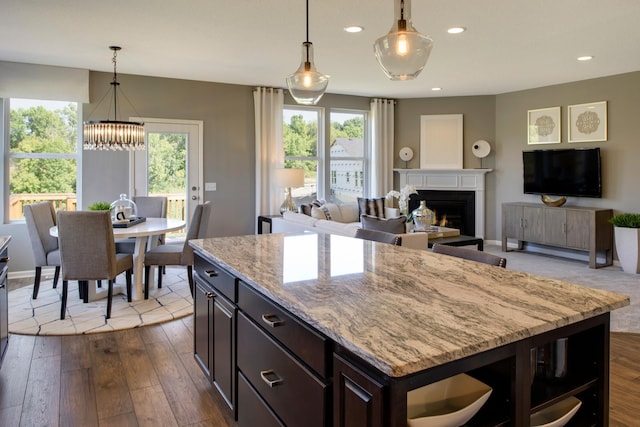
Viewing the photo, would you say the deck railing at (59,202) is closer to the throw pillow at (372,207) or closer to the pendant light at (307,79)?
the throw pillow at (372,207)

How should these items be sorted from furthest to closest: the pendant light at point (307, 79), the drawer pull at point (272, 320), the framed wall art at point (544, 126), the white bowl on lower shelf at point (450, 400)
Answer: the framed wall art at point (544, 126)
the pendant light at point (307, 79)
the drawer pull at point (272, 320)
the white bowl on lower shelf at point (450, 400)

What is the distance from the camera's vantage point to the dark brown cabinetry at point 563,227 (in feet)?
20.4

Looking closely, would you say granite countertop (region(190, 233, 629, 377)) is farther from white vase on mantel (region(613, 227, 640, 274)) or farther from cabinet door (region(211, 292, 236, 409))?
white vase on mantel (region(613, 227, 640, 274))

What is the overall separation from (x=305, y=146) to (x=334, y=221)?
1.76m

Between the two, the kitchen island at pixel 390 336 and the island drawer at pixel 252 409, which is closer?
the kitchen island at pixel 390 336

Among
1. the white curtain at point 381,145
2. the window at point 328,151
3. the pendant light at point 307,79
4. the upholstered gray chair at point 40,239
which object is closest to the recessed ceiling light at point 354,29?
the pendant light at point 307,79

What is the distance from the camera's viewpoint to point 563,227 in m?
6.57

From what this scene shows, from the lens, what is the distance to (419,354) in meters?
1.08

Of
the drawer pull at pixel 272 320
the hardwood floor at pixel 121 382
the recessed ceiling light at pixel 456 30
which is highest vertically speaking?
the recessed ceiling light at pixel 456 30

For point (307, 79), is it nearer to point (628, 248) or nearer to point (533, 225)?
point (628, 248)

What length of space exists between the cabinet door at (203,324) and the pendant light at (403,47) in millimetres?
1517

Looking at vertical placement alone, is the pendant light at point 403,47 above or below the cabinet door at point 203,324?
above

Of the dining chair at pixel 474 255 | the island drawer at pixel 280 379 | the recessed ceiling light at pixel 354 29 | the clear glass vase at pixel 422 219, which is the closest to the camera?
the island drawer at pixel 280 379

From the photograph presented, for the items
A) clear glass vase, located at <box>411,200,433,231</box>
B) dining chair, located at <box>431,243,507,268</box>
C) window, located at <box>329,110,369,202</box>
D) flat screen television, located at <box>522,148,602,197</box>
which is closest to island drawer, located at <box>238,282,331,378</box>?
dining chair, located at <box>431,243,507,268</box>
